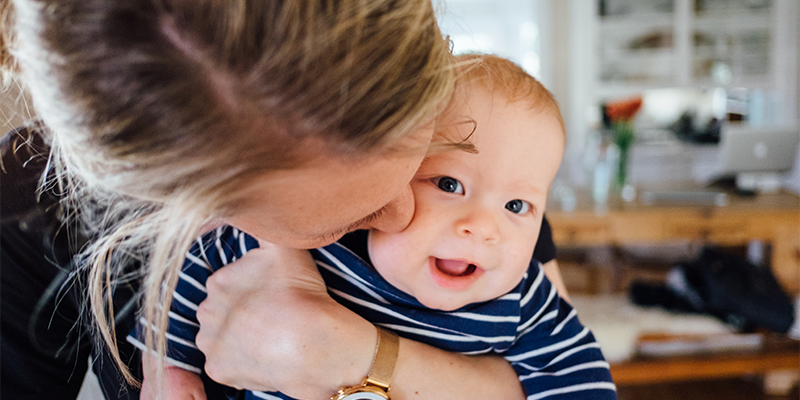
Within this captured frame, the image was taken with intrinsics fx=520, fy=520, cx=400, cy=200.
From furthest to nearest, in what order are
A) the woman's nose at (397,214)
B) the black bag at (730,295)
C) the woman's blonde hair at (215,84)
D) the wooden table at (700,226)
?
the wooden table at (700,226)
the black bag at (730,295)
the woman's nose at (397,214)
the woman's blonde hair at (215,84)

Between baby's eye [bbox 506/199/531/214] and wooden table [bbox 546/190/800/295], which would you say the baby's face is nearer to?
baby's eye [bbox 506/199/531/214]

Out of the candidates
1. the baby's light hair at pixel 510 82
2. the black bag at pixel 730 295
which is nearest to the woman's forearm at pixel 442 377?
the baby's light hair at pixel 510 82

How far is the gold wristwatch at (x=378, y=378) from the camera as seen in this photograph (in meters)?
0.67

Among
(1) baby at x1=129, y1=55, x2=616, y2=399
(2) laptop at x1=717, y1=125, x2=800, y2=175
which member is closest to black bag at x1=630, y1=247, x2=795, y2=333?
(2) laptop at x1=717, y1=125, x2=800, y2=175

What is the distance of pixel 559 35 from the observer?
481 cm

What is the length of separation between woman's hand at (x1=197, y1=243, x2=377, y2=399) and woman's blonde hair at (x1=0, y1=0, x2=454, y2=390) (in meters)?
0.27

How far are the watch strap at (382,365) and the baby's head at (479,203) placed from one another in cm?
8

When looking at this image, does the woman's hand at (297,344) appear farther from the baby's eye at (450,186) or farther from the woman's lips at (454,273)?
the baby's eye at (450,186)

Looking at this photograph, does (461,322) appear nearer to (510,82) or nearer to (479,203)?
(479,203)

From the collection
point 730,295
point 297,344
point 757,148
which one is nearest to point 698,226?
point 730,295

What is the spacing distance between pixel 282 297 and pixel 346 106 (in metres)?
0.38

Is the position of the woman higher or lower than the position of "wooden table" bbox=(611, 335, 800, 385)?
higher

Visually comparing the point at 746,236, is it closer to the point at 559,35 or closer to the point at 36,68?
the point at 36,68

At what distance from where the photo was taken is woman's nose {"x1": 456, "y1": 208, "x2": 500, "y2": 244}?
25.5 inches
